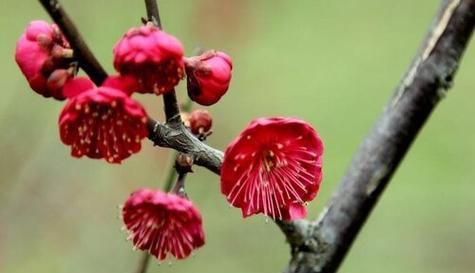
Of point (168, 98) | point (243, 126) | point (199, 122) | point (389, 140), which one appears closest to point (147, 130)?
point (168, 98)

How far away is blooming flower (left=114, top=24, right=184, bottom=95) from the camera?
1.00 m

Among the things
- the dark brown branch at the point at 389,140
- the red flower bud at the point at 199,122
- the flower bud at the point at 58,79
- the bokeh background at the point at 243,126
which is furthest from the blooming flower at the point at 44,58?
the bokeh background at the point at 243,126

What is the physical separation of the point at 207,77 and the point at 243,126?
8.02ft

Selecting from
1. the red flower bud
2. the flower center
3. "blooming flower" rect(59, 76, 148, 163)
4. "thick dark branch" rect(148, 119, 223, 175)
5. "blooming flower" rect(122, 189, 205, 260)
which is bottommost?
"blooming flower" rect(122, 189, 205, 260)

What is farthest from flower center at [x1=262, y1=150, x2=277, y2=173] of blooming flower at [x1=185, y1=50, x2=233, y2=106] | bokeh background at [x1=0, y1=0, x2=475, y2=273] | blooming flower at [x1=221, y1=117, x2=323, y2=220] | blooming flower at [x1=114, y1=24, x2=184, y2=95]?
bokeh background at [x1=0, y1=0, x2=475, y2=273]

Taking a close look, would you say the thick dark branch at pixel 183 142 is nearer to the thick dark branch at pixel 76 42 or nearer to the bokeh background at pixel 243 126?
A: the thick dark branch at pixel 76 42

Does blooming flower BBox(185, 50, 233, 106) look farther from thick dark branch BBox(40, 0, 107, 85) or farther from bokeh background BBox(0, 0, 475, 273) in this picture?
bokeh background BBox(0, 0, 475, 273)

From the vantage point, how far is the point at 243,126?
356 centimetres

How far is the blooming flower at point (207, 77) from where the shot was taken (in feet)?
3.67

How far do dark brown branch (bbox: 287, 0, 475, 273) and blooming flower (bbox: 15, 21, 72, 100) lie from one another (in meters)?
0.47

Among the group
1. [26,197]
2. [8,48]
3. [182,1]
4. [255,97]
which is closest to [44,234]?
[26,197]

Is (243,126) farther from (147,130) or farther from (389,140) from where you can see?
(147,130)

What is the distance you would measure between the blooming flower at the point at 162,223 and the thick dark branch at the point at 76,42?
6.7 inches

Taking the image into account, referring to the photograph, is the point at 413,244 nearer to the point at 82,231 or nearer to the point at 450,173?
the point at 82,231
